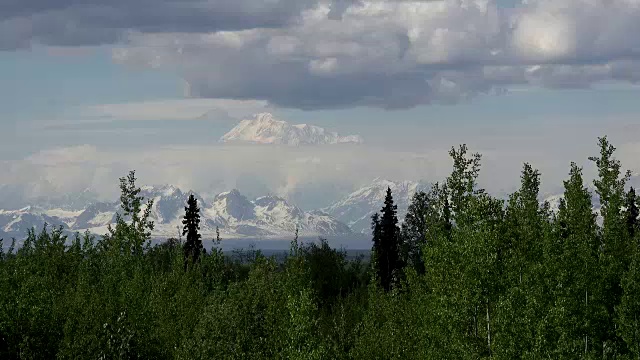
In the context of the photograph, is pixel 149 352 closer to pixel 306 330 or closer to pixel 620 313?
pixel 306 330

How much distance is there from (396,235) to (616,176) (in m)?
82.0

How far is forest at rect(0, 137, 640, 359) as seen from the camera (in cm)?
5028

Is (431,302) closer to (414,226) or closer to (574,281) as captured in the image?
(574,281)

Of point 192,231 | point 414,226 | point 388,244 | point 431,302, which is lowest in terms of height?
point 431,302

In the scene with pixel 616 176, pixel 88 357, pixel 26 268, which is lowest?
pixel 88 357

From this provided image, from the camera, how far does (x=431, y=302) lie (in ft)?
194

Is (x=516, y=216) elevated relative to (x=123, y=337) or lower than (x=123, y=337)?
elevated

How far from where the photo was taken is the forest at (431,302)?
50281mm

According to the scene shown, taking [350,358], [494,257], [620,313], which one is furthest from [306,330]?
[620,313]

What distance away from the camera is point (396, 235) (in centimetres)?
15775

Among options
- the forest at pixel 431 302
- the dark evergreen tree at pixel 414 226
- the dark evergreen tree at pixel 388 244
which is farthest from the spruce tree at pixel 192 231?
the forest at pixel 431 302

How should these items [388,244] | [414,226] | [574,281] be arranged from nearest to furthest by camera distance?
[574,281], [388,244], [414,226]

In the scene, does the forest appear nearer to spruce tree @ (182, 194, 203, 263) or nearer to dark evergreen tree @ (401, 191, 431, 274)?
spruce tree @ (182, 194, 203, 263)

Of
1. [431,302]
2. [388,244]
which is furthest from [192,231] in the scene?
[431,302]
